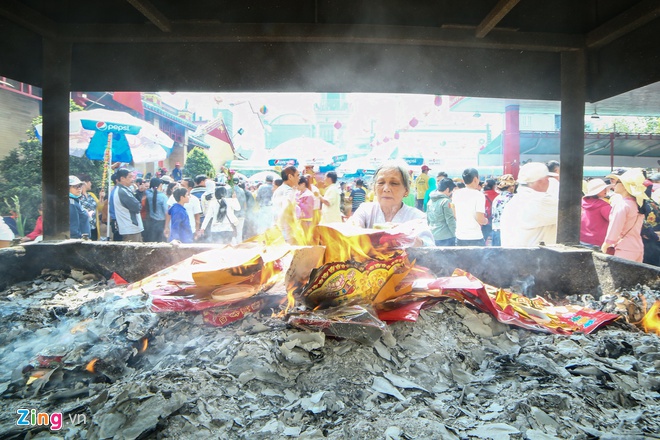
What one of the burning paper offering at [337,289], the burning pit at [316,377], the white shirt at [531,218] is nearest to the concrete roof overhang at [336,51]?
the white shirt at [531,218]

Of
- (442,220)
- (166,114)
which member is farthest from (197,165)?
(442,220)

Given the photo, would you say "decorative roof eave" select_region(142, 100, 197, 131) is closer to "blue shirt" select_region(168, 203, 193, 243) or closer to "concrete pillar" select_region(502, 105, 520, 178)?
"blue shirt" select_region(168, 203, 193, 243)

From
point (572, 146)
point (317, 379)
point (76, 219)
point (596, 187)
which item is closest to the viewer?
point (317, 379)

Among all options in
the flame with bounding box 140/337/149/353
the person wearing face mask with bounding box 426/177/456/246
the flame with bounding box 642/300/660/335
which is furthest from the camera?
the person wearing face mask with bounding box 426/177/456/246

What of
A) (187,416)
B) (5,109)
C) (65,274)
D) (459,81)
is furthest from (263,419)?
(5,109)

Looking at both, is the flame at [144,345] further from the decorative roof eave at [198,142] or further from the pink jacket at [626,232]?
the decorative roof eave at [198,142]

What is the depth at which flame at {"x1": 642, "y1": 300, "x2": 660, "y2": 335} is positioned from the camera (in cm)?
279

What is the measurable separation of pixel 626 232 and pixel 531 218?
1.60 metres

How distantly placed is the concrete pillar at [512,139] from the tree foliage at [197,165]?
16.4 m

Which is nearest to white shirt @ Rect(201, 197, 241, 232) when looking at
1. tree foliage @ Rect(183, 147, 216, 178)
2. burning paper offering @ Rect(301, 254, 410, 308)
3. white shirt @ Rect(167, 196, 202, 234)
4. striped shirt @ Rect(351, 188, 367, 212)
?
white shirt @ Rect(167, 196, 202, 234)

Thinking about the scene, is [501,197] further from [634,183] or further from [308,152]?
[308,152]

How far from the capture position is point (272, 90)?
4.37 m

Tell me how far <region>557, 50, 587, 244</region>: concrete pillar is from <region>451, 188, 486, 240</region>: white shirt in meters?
1.70

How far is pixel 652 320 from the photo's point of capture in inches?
111
